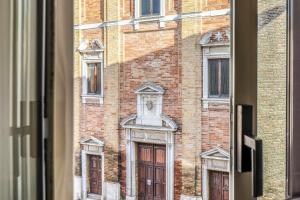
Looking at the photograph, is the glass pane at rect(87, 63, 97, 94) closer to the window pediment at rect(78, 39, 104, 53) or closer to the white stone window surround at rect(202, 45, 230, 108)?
the window pediment at rect(78, 39, 104, 53)

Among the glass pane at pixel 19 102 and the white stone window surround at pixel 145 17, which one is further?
the white stone window surround at pixel 145 17

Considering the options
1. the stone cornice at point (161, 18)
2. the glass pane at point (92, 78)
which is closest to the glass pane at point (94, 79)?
the glass pane at point (92, 78)

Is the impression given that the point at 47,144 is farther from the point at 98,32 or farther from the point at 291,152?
the point at 291,152

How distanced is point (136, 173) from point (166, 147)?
0.18 metres

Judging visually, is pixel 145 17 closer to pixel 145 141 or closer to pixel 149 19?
pixel 149 19

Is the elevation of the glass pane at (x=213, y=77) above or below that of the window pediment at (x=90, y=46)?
below

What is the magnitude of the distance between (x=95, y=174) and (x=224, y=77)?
0.69 metres

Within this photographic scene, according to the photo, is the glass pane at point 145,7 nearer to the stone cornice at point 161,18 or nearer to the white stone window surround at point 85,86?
the stone cornice at point 161,18

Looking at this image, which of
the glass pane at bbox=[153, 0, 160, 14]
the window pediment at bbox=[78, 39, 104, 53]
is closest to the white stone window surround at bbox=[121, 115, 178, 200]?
the window pediment at bbox=[78, 39, 104, 53]

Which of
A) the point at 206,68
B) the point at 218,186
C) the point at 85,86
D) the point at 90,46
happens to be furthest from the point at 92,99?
the point at 218,186

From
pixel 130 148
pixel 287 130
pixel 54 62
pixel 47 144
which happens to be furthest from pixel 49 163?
pixel 287 130

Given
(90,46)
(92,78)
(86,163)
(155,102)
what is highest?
(90,46)

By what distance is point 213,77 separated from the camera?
151 cm

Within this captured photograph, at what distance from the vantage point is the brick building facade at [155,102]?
1470 mm
